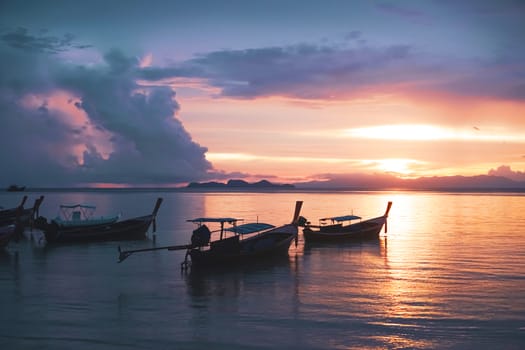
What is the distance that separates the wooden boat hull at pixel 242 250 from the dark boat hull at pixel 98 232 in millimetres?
14320

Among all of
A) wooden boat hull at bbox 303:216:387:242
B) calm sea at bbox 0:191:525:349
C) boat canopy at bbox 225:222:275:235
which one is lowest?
calm sea at bbox 0:191:525:349

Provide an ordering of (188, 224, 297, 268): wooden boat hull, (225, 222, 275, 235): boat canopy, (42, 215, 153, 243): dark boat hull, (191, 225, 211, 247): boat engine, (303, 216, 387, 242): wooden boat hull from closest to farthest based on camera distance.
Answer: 1. (188, 224, 297, 268): wooden boat hull
2. (191, 225, 211, 247): boat engine
3. (225, 222, 275, 235): boat canopy
4. (42, 215, 153, 243): dark boat hull
5. (303, 216, 387, 242): wooden boat hull

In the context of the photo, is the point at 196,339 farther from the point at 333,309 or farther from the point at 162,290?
the point at 162,290

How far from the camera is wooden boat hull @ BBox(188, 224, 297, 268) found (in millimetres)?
25938

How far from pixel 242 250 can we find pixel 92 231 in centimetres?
1663

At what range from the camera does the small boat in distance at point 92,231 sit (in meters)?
37.8

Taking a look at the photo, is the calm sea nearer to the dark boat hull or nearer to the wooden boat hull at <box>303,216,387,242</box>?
the dark boat hull

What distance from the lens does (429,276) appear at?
2339 centimetres

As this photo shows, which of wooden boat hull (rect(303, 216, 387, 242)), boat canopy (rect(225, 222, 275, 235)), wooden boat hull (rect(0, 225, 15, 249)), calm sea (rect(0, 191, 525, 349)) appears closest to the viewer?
calm sea (rect(0, 191, 525, 349))

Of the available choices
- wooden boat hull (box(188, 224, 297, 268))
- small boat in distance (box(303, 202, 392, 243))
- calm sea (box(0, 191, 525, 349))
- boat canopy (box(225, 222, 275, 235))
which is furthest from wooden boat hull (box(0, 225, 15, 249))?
small boat in distance (box(303, 202, 392, 243))

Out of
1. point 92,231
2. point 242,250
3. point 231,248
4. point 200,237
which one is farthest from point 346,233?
point 92,231

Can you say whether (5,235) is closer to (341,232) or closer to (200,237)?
(200,237)

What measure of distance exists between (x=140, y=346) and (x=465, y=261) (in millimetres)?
20799

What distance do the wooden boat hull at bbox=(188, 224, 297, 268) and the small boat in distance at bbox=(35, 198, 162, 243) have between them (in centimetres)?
1433
